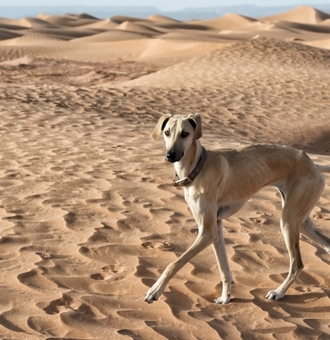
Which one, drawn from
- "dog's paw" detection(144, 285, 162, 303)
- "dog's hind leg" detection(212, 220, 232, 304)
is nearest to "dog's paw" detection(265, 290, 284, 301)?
"dog's hind leg" detection(212, 220, 232, 304)

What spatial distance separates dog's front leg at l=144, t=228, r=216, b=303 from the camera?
450 cm

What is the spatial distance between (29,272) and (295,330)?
192 centimetres

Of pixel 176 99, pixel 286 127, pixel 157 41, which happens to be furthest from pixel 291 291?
pixel 157 41

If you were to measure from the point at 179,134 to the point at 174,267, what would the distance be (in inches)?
33.4

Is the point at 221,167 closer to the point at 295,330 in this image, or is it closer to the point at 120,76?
the point at 295,330

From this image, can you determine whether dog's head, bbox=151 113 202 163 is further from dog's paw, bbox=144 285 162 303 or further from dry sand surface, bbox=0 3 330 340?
dry sand surface, bbox=0 3 330 340

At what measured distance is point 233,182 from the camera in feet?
16.1

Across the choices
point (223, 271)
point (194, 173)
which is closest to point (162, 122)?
point (194, 173)

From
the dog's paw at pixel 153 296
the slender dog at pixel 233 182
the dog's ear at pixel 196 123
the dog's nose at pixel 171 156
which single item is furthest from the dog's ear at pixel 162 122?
the dog's paw at pixel 153 296

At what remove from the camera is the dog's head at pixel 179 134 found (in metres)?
4.53

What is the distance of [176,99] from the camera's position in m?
16.3

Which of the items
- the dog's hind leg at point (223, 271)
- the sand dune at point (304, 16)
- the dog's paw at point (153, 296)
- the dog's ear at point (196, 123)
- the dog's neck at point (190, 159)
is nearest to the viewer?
the dog's paw at point (153, 296)

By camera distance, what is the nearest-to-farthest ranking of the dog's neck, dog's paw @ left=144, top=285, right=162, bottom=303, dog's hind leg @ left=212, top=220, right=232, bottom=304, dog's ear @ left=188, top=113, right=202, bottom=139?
dog's paw @ left=144, top=285, right=162, bottom=303 < dog's ear @ left=188, top=113, right=202, bottom=139 < the dog's neck < dog's hind leg @ left=212, top=220, right=232, bottom=304

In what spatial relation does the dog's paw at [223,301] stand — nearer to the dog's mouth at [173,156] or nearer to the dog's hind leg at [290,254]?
the dog's hind leg at [290,254]
